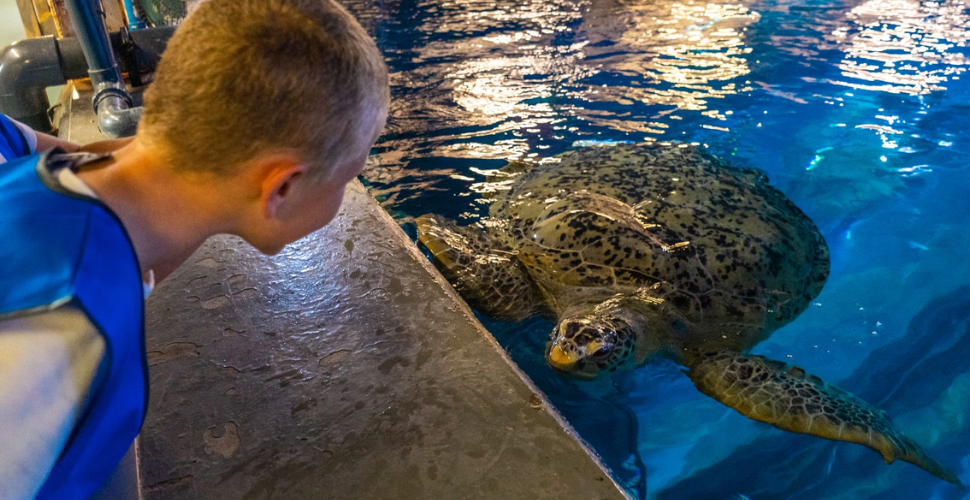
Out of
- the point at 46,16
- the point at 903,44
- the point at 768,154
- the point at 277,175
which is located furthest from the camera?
the point at 903,44

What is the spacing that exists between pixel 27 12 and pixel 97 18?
2554 mm

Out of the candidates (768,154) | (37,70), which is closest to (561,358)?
(768,154)

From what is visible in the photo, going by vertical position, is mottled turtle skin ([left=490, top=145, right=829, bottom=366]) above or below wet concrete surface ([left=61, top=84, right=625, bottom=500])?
below

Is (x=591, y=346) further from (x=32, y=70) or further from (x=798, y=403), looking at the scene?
(x=32, y=70)

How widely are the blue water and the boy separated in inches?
45.7

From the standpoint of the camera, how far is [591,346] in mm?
2318

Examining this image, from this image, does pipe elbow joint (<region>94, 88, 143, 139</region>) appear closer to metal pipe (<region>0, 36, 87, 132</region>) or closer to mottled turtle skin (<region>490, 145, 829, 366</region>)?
metal pipe (<region>0, 36, 87, 132</region>)

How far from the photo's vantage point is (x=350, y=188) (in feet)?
8.96

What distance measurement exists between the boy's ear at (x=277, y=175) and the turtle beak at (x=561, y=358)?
148 centimetres

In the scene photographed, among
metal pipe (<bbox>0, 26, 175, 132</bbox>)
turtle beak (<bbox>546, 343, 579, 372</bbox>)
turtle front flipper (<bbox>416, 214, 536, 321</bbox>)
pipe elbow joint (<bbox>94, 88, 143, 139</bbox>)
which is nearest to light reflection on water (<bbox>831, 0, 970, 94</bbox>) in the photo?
turtle front flipper (<bbox>416, 214, 536, 321</bbox>)

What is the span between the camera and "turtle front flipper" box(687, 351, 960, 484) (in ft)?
6.73

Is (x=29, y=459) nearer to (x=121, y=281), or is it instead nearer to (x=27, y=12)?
(x=121, y=281)

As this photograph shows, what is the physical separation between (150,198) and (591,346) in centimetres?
169

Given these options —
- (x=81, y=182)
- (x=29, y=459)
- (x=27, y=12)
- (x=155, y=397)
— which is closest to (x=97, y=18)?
(x=27, y=12)
